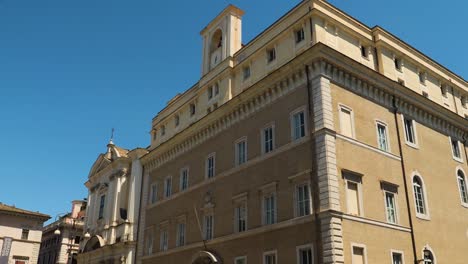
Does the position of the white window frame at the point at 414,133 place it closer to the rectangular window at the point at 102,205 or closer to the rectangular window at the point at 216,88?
the rectangular window at the point at 216,88

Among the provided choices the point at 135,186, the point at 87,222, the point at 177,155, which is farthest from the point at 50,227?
the point at 177,155

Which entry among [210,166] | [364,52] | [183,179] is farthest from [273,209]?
[183,179]

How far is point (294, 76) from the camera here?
78.5 feet

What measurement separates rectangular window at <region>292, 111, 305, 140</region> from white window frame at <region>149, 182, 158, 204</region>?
1629 centimetres

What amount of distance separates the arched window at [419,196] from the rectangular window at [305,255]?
7.48 m

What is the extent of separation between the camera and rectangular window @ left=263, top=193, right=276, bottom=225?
23062mm

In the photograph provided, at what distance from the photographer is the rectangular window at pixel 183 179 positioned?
32.1 meters

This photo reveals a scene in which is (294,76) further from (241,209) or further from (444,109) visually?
(444,109)

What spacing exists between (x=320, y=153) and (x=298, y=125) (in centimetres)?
260

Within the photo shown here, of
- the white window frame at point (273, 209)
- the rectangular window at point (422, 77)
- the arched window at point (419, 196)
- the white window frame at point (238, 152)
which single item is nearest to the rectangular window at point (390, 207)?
the arched window at point (419, 196)

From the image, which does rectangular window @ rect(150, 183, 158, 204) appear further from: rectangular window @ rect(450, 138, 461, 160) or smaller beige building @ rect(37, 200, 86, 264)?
smaller beige building @ rect(37, 200, 86, 264)

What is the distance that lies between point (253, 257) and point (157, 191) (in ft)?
47.6

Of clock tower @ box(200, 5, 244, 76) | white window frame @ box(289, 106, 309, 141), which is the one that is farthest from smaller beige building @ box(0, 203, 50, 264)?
white window frame @ box(289, 106, 309, 141)

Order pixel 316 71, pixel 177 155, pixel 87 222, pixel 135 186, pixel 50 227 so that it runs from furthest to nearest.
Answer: pixel 50 227, pixel 87 222, pixel 135 186, pixel 177 155, pixel 316 71
